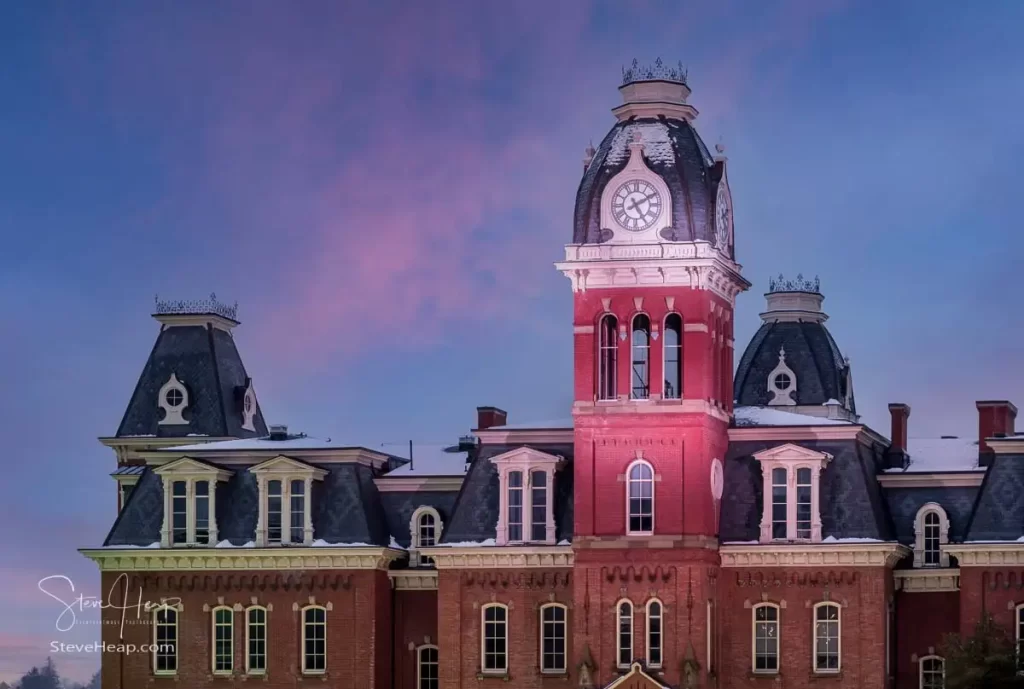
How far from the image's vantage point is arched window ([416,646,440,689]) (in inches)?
3036

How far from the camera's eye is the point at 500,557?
74.2 meters

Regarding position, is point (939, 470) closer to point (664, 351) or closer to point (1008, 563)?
point (1008, 563)

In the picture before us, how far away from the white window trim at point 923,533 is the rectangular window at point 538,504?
430 inches

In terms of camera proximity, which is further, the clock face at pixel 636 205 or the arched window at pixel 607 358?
the arched window at pixel 607 358

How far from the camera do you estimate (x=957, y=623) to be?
7350cm

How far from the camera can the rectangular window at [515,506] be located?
74438mm

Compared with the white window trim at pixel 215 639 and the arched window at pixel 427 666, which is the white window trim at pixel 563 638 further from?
the white window trim at pixel 215 639

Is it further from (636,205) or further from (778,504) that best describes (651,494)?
(636,205)

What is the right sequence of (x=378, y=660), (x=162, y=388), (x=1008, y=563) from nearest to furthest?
(x=1008, y=563), (x=378, y=660), (x=162, y=388)

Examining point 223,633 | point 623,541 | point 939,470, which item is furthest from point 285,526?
point 939,470

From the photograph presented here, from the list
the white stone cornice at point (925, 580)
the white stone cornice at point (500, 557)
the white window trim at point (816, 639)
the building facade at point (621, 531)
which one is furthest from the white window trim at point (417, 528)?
the white stone cornice at point (925, 580)

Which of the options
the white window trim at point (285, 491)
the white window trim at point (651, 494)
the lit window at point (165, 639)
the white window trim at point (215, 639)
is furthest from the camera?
the lit window at point (165, 639)

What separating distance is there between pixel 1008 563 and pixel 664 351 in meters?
11.4

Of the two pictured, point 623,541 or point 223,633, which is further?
point 223,633
